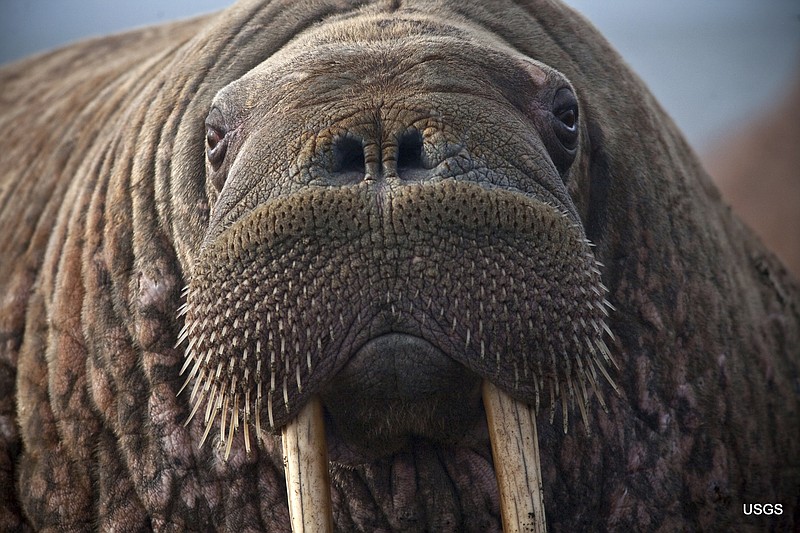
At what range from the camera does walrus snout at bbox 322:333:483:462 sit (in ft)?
9.85

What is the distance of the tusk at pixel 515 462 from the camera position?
3.12 meters

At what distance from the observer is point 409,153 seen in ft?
10.2

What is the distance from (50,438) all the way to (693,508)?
2.81 m

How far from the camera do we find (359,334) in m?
2.98

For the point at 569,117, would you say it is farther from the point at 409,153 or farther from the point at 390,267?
the point at 390,267

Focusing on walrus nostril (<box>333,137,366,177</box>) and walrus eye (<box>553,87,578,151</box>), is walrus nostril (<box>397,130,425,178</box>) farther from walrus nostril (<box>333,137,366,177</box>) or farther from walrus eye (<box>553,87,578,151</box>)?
walrus eye (<box>553,87,578,151</box>)

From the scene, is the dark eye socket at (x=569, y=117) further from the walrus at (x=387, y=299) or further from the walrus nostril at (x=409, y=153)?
the walrus nostril at (x=409, y=153)

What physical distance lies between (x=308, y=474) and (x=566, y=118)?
5.65 feet

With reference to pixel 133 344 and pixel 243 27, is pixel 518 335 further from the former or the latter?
pixel 243 27

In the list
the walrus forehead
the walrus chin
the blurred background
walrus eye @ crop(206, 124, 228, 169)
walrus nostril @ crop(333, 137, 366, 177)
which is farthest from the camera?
the blurred background

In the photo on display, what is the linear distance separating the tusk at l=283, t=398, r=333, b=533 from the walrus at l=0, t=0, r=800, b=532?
10mm

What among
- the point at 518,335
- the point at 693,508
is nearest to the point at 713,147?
the point at 693,508

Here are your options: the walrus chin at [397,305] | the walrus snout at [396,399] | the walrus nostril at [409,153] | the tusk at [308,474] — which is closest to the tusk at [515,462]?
the walrus chin at [397,305]

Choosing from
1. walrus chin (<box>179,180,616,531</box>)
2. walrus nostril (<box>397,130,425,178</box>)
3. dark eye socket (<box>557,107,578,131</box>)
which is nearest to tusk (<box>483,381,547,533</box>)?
walrus chin (<box>179,180,616,531</box>)
